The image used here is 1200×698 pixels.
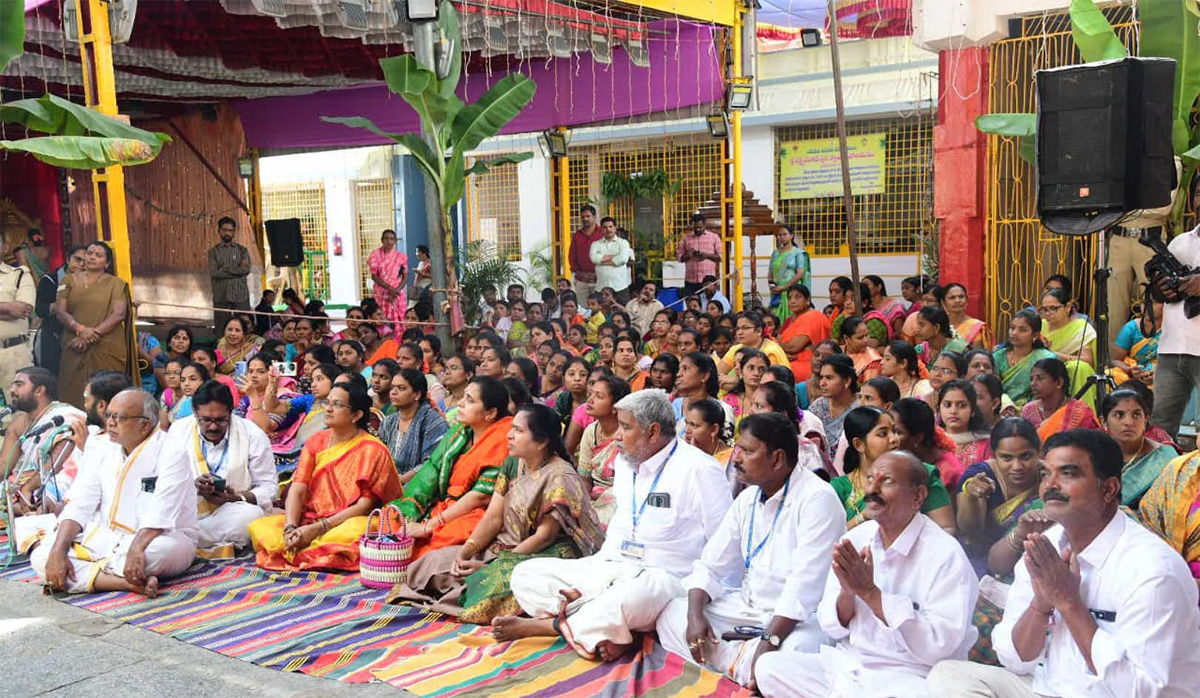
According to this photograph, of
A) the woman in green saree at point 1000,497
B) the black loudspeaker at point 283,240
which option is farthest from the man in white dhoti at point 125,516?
the black loudspeaker at point 283,240

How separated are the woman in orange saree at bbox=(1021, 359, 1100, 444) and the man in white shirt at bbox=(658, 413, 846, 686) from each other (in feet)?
5.96

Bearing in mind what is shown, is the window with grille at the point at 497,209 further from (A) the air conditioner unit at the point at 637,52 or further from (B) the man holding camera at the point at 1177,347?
(B) the man holding camera at the point at 1177,347

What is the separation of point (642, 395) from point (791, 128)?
12249 mm

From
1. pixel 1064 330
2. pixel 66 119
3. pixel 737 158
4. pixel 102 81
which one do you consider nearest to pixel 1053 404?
pixel 1064 330

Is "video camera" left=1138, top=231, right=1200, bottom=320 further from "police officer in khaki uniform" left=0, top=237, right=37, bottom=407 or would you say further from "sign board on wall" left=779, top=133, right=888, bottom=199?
"sign board on wall" left=779, top=133, right=888, bottom=199

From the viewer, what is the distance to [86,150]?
6.94m

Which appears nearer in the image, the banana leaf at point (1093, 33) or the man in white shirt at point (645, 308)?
the banana leaf at point (1093, 33)

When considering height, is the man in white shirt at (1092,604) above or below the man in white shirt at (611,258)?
below

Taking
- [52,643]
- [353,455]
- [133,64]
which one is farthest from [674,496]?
[133,64]

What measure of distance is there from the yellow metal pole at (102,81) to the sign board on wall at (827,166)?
9.78m

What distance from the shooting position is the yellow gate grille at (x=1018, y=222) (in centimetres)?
928

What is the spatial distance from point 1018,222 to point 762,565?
6.66 metres

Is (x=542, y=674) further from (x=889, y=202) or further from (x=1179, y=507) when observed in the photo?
(x=889, y=202)

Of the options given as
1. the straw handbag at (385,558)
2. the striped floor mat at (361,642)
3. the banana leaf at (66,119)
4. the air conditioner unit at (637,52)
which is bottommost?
the striped floor mat at (361,642)
